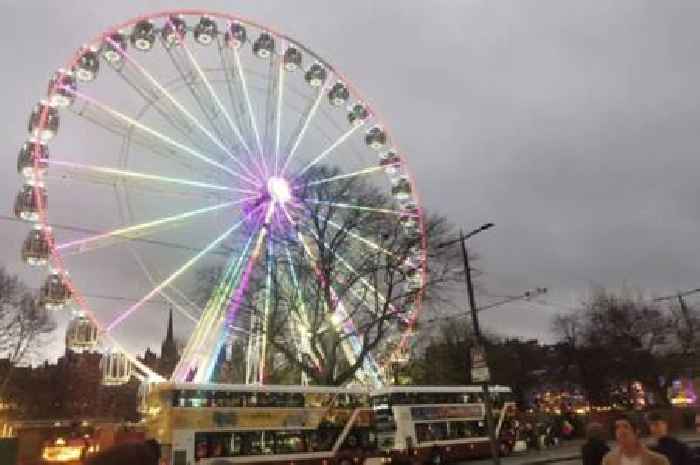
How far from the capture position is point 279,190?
93.7 ft

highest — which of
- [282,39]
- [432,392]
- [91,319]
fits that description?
[282,39]

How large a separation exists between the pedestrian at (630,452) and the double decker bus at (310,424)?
66.6 feet

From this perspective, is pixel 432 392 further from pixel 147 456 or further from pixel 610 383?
pixel 610 383

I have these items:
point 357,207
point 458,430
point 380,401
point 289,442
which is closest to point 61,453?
point 289,442

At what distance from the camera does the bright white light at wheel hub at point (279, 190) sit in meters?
28.3

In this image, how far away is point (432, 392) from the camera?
36.4 m

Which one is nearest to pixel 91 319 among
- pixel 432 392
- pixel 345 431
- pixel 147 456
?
pixel 345 431

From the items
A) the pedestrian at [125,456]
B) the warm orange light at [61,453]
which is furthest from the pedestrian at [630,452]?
the warm orange light at [61,453]

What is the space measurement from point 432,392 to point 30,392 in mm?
48140

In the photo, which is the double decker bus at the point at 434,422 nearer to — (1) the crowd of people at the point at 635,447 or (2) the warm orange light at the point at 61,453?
(2) the warm orange light at the point at 61,453

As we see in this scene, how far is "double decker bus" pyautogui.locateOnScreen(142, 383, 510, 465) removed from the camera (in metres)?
26.0

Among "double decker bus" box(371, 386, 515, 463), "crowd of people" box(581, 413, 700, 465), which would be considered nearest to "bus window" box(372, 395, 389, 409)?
"double decker bus" box(371, 386, 515, 463)

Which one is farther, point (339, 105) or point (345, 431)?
point (339, 105)

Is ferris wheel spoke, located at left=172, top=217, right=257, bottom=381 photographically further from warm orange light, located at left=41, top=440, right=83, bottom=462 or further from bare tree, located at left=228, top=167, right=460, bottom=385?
warm orange light, located at left=41, top=440, right=83, bottom=462
